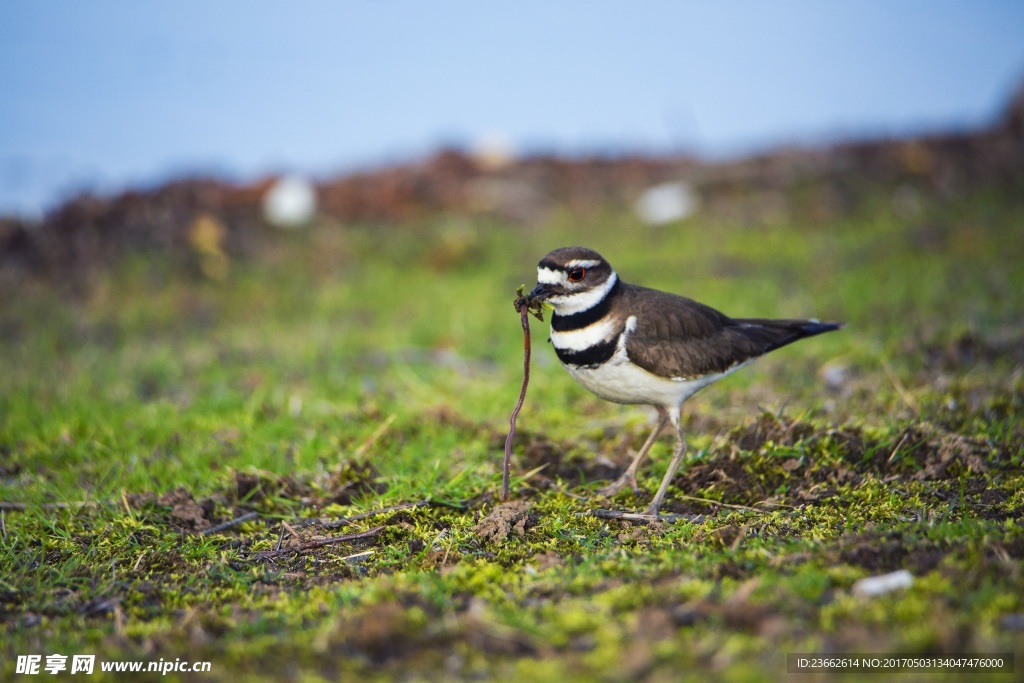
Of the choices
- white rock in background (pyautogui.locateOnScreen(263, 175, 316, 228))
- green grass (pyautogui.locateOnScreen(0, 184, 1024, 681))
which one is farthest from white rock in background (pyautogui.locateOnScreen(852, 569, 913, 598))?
white rock in background (pyautogui.locateOnScreen(263, 175, 316, 228))

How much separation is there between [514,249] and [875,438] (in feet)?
28.3

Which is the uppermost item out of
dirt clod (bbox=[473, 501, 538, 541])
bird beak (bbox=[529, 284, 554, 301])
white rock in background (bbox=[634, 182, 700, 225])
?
white rock in background (bbox=[634, 182, 700, 225])

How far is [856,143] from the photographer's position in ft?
49.5

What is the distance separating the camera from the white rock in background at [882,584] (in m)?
2.78

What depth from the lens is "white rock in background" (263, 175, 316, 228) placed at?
13.3m

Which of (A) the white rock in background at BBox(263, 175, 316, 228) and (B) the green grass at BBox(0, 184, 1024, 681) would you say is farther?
(A) the white rock in background at BBox(263, 175, 316, 228)

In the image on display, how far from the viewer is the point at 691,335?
4.53 m

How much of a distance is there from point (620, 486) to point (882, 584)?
177cm

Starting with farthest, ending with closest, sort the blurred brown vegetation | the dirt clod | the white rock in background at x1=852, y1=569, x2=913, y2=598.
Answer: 1. the blurred brown vegetation
2. the dirt clod
3. the white rock in background at x1=852, y1=569, x2=913, y2=598

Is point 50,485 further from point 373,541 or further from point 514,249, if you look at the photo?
point 514,249

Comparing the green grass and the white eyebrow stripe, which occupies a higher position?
the white eyebrow stripe

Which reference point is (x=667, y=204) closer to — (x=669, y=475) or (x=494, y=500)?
(x=669, y=475)

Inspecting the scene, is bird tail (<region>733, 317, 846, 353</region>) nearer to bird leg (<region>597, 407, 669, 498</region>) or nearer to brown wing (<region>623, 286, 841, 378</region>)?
brown wing (<region>623, 286, 841, 378</region>)

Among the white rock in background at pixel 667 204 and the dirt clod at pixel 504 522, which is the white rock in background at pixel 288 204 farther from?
the dirt clod at pixel 504 522
